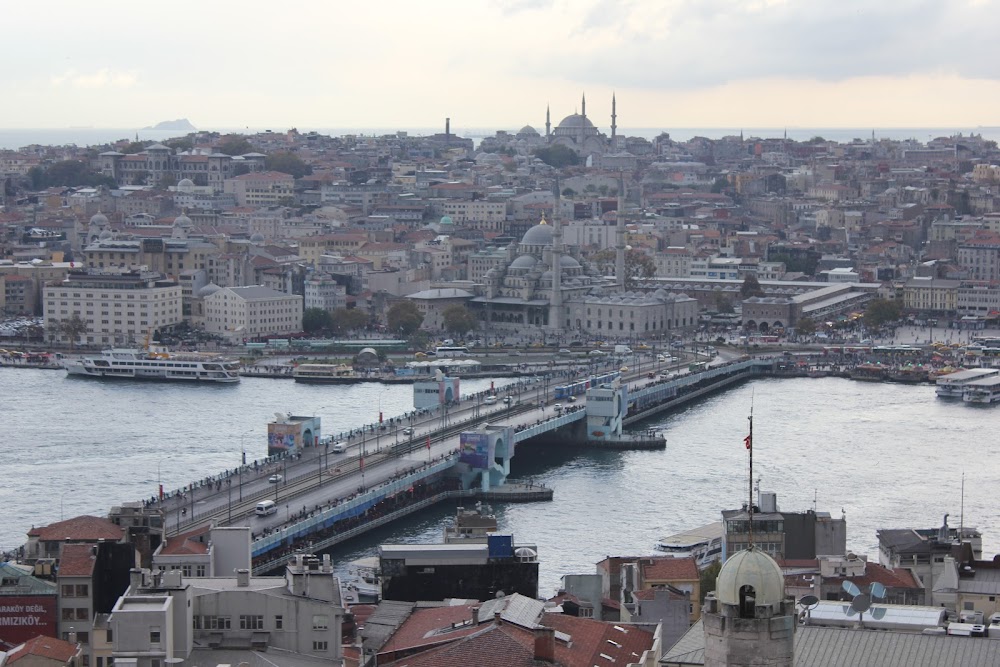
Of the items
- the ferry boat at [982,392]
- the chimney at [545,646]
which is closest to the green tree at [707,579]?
the chimney at [545,646]

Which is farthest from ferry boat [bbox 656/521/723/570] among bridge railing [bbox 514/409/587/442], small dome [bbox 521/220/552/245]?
small dome [bbox 521/220/552/245]

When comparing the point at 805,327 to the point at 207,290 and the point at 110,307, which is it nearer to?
the point at 207,290

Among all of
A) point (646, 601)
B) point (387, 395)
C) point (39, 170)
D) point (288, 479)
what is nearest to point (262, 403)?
point (387, 395)

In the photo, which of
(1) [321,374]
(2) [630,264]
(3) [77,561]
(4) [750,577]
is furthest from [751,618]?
(2) [630,264]

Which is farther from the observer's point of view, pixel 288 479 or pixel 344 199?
pixel 344 199

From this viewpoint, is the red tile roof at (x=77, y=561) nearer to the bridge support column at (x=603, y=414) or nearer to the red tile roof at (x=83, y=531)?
the red tile roof at (x=83, y=531)

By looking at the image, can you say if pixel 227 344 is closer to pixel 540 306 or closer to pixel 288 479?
pixel 540 306

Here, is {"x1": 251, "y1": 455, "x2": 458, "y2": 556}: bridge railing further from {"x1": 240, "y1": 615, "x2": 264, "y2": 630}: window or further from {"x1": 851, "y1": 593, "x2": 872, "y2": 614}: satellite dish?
{"x1": 851, "y1": 593, "x2": 872, "y2": 614}: satellite dish
